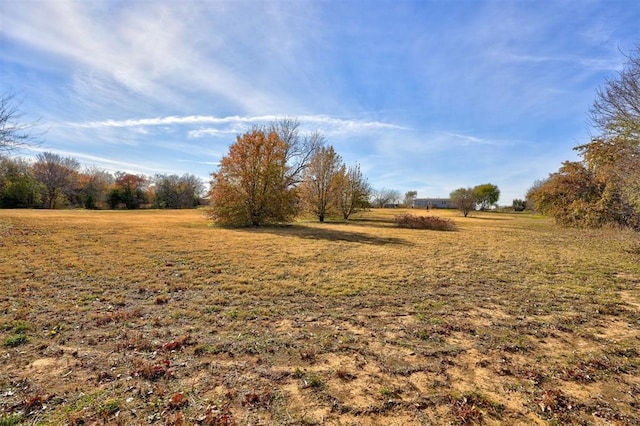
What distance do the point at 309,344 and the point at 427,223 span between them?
22125 millimetres

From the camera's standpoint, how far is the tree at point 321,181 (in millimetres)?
26797

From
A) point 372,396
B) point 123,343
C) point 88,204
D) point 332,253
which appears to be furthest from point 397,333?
point 88,204

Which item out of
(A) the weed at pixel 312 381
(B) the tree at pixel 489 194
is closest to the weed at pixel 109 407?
(A) the weed at pixel 312 381

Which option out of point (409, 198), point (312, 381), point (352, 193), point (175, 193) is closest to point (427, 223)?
point (352, 193)

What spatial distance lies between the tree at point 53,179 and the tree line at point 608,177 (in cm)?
5517

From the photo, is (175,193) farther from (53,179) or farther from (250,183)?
(250,183)

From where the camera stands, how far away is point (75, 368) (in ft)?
10.6

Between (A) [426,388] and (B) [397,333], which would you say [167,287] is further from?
(A) [426,388]

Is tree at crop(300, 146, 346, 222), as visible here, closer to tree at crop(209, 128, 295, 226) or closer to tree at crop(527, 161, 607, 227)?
tree at crop(209, 128, 295, 226)

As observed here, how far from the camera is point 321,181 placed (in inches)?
1057

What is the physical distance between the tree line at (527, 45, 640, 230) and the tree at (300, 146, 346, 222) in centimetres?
1720

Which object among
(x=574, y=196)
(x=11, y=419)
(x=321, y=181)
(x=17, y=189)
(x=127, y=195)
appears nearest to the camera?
(x=11, y=419)

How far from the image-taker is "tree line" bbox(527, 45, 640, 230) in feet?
25.9

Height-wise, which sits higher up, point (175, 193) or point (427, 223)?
point (175, 193)
